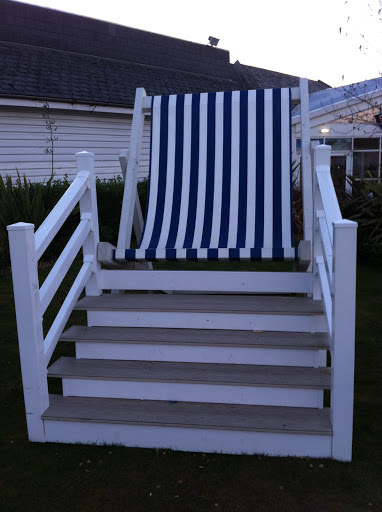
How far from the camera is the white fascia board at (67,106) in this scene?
815 cm

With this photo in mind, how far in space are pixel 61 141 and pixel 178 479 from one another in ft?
27.3

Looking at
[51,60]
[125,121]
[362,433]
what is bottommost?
[362,433]

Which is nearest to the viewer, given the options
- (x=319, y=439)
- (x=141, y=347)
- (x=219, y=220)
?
(x=319, y=439)

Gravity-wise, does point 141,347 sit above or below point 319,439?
above

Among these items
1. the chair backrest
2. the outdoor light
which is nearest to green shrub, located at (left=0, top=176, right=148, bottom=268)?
the chair backrest

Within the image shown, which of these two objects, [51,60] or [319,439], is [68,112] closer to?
[51,60]

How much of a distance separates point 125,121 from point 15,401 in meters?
8.48

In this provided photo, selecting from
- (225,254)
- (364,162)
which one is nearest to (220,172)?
(225,254)

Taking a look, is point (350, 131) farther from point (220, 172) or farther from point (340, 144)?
point (220, 172)

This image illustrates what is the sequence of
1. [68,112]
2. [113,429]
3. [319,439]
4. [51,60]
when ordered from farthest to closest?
[51,60] < [68,112] < [113,429] < [319,439]

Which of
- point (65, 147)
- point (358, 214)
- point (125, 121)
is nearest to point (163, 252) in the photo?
point (358, 214)

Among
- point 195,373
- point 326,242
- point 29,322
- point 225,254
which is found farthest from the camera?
point 225,254

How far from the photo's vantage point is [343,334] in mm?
2064

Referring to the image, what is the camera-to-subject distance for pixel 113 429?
2318 millimetres
